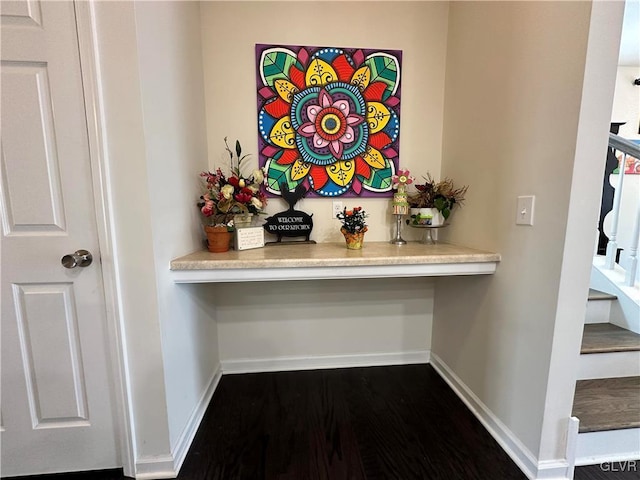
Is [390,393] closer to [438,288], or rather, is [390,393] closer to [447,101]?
[438,288]

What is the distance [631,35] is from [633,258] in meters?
2.21

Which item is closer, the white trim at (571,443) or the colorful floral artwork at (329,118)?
the white trim at (571,443)

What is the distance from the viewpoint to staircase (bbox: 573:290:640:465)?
1310 mm

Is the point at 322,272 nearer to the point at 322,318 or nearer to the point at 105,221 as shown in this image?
the point at 322,318

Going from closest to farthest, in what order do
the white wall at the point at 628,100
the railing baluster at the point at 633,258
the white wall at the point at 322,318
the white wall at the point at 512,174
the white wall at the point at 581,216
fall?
the white wall at the point at 581,216 < the white wall at the point at 512,174 < the railing baluster at the point at 633,258 < the white wall at the point at 322,318 < the white wall at the point at 628,100

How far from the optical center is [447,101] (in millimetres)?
1931

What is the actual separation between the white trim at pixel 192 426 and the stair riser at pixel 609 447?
6.01 feet

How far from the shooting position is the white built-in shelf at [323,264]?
4.42ft

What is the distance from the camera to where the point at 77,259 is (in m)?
1.11

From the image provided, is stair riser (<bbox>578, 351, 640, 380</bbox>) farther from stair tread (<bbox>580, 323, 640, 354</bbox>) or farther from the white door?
the white door

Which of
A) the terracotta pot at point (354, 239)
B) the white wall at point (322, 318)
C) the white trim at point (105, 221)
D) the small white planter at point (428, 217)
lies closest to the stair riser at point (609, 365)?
the white wall at point (322, 318)

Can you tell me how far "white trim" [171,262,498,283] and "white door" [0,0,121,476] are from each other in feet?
1.24

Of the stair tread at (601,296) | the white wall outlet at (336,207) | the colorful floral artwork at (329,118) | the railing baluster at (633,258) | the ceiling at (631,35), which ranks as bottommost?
the stair tread at (601,296)

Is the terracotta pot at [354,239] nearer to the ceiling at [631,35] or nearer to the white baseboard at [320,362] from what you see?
the white baseboard at [320,362]
